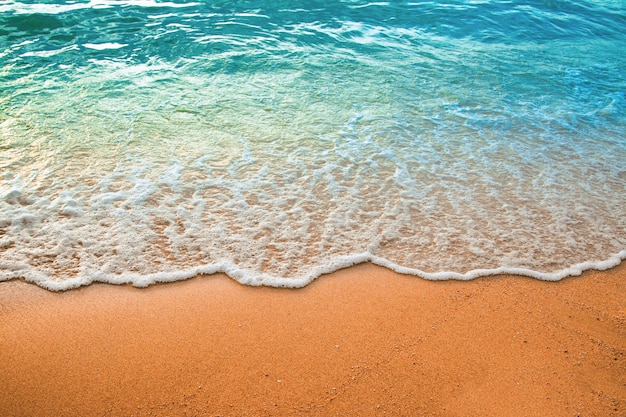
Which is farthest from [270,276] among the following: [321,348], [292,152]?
[292,152]

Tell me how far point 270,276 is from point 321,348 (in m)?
0.80

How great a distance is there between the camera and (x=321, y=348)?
276 cm

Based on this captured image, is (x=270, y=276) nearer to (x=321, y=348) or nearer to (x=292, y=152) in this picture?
(x=321, y=348)

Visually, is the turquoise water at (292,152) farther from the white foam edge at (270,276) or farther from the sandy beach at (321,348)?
the sandy beach at (321,348)

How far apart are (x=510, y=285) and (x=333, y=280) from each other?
1398 mm

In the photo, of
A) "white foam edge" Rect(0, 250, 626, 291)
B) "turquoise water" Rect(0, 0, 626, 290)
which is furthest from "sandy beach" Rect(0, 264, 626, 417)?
"turquoise water" Rect(0, 0, 626, 290)

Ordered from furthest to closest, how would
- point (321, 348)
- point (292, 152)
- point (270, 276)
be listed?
point (292, 152)
point (270, 276)
point (321, 348)

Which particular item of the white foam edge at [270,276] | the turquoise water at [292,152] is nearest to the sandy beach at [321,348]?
the white foam edge at [270,276]

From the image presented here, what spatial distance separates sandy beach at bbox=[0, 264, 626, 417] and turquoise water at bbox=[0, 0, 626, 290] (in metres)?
0.23

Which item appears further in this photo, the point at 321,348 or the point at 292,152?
the point at 292,152

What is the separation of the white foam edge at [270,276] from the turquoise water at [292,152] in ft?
0.05

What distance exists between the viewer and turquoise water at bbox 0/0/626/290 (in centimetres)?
361

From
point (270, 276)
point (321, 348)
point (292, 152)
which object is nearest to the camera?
point (321, 348)

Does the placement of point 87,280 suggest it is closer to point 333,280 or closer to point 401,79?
point 333,280
